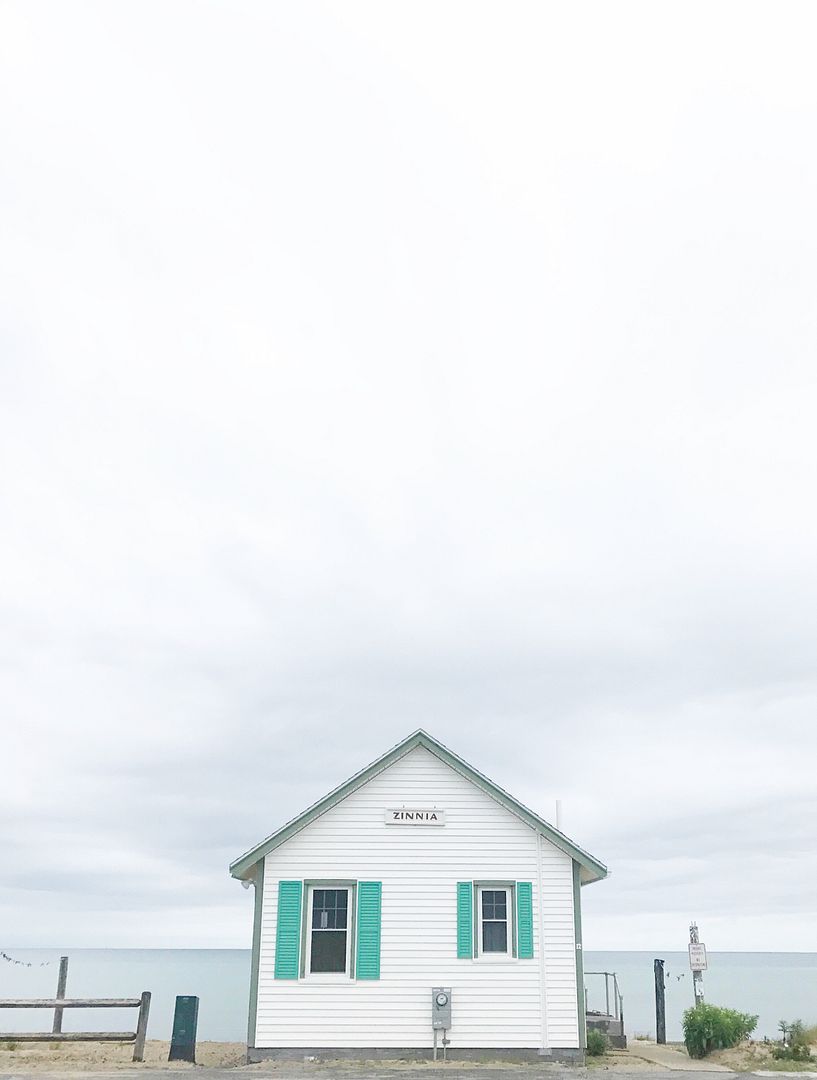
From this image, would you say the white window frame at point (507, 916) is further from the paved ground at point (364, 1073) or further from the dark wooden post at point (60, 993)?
the dark wooden post at point (60, 993)

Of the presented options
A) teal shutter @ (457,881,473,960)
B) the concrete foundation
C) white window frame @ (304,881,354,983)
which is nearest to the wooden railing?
the concrete foundation

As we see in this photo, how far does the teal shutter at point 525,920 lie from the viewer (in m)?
21.0

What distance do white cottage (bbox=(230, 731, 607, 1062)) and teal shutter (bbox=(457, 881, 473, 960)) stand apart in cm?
2

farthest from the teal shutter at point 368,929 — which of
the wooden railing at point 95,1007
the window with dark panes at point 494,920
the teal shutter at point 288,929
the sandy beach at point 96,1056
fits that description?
the wooden railing at point 95,1007

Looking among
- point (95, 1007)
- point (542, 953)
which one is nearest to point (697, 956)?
point (542, 953)

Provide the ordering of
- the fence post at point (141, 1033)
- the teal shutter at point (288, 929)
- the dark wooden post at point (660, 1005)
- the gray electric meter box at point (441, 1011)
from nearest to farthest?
the gray electric meter box at point (441, 1011) < the teal shutter at point (288, 929) < the fence post at point (141, 1033) < the dark wooden post at point (660, 1005)

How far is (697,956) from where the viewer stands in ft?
80.1

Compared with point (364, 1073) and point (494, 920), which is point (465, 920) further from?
point (364, 1073)

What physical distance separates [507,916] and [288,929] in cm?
418

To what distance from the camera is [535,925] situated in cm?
2119

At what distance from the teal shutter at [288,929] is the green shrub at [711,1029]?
883 cm

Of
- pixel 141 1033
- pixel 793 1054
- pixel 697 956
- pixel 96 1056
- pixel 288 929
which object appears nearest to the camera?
pixel 288 929

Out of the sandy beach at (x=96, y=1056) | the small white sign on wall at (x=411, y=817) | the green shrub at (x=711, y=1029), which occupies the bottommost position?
the sandy beach at (x=96, y=1056)

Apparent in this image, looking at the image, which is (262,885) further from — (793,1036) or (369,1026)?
(793,1036)
